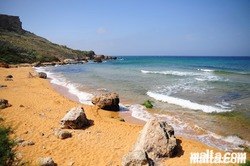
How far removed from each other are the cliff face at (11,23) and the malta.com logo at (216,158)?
93.4 m

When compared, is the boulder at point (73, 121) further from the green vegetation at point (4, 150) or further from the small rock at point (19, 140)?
the green vegetation at point (4, 150)

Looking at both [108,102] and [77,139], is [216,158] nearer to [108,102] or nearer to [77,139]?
[77,139]

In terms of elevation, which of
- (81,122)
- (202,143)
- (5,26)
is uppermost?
(5,26)

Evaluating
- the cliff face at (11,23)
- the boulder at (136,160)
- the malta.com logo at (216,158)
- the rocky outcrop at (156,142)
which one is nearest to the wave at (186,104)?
the malta.com logo at (216,158)

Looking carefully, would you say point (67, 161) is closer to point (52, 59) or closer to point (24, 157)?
point (24, 157)

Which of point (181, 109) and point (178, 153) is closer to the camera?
point (178, 153)

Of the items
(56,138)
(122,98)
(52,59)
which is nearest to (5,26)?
(52,59)

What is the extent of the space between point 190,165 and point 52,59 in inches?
2407

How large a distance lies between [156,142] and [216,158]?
8.00 feet

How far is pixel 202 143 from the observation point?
876 cm

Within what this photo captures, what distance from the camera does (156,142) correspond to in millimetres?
7117

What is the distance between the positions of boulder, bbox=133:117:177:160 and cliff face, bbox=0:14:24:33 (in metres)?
92.0

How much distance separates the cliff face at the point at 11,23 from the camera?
8169 centimetres

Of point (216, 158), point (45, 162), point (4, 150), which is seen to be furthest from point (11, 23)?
point (216, 158)
